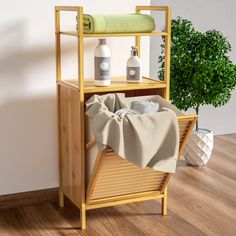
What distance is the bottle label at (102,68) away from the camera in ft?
7.77

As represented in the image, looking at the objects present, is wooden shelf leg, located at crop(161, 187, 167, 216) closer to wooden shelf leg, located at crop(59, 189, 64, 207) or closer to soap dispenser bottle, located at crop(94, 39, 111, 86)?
wooden shelf leg, located at crop(59, 189, 64, 207)

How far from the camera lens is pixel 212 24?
3732 mm

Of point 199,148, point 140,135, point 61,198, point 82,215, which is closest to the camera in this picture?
point 140,135

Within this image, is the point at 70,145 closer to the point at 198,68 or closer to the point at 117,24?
the point at 117,24

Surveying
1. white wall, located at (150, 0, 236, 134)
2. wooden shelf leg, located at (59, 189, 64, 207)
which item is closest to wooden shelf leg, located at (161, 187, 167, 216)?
wooden shelf leg, located at (59, 189, 64, 207)

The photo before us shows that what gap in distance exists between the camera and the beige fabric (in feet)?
7.06

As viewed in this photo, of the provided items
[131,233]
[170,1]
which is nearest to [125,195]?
[131,233]

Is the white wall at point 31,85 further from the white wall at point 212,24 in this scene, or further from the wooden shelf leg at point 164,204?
the white wall at point 212,24

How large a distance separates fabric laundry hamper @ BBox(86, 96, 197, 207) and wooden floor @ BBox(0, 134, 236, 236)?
12 centimetres

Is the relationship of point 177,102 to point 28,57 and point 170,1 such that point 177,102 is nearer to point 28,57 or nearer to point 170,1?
point 170,1

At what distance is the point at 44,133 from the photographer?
268 centimetres

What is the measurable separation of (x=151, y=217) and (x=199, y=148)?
2.85 ft

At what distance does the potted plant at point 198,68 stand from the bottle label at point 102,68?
856 millimetres

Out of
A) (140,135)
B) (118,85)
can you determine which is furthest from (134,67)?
(140,135)
